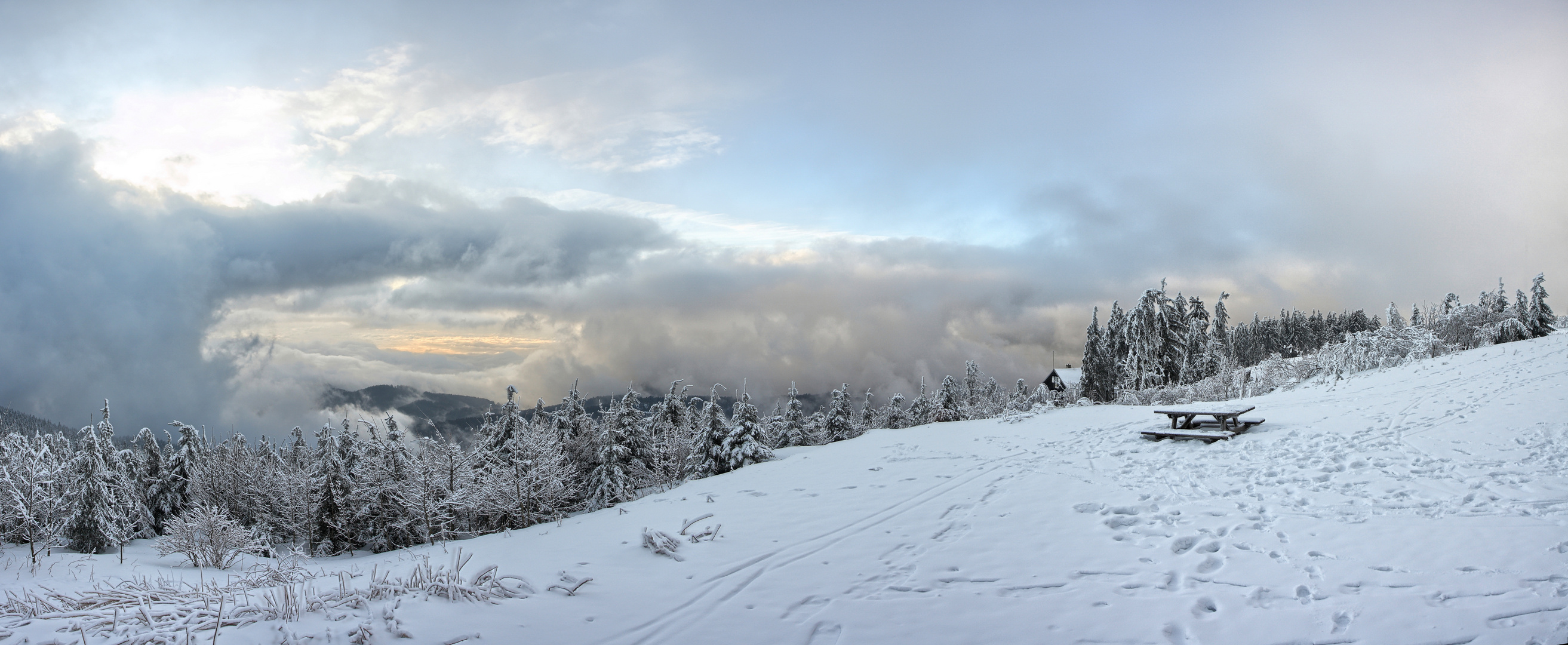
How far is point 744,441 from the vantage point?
2016cm

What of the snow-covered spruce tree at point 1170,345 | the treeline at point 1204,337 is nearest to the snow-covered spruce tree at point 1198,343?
the treeline at point 1204,337

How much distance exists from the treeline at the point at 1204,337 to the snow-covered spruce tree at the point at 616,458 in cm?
1912

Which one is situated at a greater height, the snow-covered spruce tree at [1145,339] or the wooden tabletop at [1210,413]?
the snow-covered spruce tree at [1145,339]

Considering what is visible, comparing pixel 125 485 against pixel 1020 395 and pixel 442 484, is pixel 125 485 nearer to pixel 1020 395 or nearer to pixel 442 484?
pixel 442 484

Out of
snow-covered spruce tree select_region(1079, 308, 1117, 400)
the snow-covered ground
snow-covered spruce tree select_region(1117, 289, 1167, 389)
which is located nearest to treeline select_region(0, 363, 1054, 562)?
the snow-covered ground

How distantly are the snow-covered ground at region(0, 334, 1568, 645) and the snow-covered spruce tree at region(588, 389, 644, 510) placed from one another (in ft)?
28.9

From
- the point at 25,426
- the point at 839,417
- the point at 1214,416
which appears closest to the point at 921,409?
the point at 839,417

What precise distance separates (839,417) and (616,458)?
16.4 metres

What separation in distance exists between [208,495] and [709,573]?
91.9 ft

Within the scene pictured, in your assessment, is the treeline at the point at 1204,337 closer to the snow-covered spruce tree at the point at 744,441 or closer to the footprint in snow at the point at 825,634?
the snow-covered spruce tree at the point at 744,441

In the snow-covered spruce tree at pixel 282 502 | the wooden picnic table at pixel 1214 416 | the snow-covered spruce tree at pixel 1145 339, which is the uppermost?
the snow-covered spruce tree at pixel 1145 339

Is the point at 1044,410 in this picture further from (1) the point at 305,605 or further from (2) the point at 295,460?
(2) the point at 295,460

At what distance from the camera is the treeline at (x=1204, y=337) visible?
21469mm

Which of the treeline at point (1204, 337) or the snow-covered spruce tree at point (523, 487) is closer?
the snow-covered spruce tree at point (523, 487)
